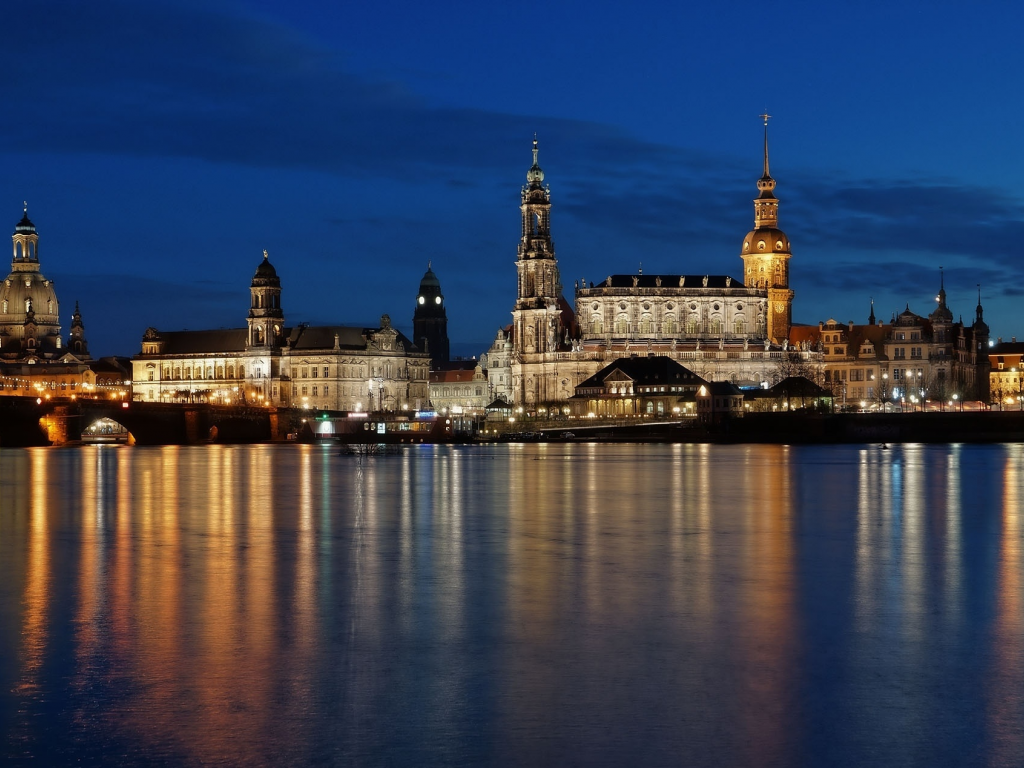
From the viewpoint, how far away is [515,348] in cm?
16288

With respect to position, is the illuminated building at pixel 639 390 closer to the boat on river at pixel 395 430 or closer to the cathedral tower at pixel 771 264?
the boat on river at pixel 395 430

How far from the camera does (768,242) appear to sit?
167250 millimetres

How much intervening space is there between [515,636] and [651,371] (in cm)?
12548

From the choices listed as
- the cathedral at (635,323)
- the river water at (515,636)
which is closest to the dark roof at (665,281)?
the cathedral at (635,323)

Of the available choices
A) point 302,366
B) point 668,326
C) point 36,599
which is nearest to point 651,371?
point 668,326

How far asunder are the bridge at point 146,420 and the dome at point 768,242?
56119mm

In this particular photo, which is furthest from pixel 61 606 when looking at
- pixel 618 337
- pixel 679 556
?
pixel 618 337

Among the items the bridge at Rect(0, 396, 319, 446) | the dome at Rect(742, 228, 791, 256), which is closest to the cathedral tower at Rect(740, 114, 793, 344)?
the dome at Rect(742, 228, 791, 256)

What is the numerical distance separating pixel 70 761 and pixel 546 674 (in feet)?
20.2

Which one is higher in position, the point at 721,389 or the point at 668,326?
the point at 668,326

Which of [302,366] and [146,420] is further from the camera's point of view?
[302,366]

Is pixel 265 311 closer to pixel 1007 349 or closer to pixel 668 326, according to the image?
pixel 668 326

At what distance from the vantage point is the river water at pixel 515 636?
1498cm

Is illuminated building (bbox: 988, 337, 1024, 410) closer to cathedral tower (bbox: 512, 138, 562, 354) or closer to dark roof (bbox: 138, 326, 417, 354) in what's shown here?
cathedral tower (bbox: 512, 138, 562, 354)
